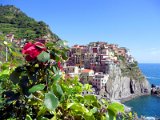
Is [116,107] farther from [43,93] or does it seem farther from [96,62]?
[96,62]

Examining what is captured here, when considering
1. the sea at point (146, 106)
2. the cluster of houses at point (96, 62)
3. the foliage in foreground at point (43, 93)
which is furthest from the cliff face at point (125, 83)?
the foliage in foreground at point (43, 93)

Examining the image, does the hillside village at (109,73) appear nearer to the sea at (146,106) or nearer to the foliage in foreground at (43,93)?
Answer: the sea at (146,106)

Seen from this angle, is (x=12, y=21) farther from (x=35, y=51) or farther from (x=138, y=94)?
(x=35, y=51)

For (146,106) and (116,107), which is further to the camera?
(146,106)

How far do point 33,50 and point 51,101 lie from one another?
22 centimetres

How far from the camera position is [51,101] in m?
0.93

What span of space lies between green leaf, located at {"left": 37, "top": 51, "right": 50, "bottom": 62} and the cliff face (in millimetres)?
41933

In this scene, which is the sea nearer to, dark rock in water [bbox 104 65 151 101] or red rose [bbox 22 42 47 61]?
dark rock in water [bbox 104 65 151 101]

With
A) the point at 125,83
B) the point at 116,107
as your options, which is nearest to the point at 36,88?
the point at 116,107

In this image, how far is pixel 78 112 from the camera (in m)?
1.13

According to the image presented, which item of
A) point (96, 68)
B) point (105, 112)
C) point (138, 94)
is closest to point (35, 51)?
point (105, 112)

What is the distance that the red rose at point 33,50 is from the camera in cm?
104

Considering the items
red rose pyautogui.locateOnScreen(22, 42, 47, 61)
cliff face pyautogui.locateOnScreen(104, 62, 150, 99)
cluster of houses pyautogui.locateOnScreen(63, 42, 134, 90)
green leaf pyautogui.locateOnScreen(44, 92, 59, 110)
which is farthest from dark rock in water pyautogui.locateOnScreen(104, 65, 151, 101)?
green leaf pyautogui.locateOnScreen(44, 92, 59, 110)

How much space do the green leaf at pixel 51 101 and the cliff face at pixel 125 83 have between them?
4198 cm
